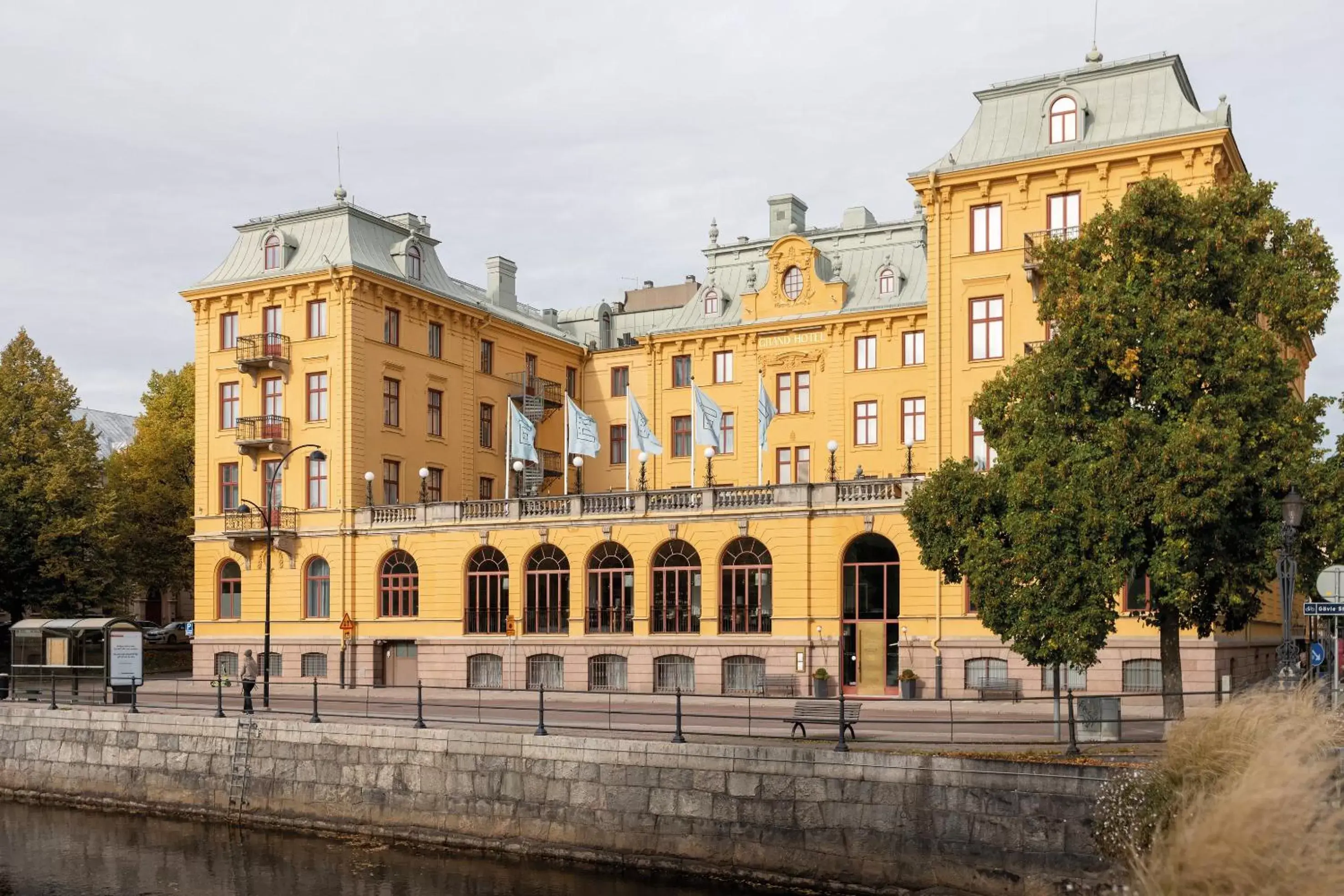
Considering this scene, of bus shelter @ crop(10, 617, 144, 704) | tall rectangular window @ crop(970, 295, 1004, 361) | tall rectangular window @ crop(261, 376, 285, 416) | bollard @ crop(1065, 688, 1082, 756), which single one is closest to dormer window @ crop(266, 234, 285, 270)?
tall rectangular window @ crop(261, 376, 285, 416)

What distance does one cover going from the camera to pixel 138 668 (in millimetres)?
41188

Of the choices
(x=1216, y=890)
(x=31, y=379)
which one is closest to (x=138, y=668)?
(x=31, y=379)

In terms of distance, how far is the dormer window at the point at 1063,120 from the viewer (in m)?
42.5

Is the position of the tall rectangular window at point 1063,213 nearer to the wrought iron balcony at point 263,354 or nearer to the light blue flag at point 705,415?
the light blue flag at point 705,415

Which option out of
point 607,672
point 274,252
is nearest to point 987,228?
point 607,672

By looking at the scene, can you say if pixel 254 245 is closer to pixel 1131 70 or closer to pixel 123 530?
pixel 123 530

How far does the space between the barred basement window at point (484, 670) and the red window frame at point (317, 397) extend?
37.1 feet

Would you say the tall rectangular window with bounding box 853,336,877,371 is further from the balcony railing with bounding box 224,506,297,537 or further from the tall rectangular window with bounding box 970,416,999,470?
the balcony railing with bounding box 224,506,297,537

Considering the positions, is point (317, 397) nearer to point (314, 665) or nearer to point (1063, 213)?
point (314, 665)

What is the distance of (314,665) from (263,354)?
12162 millimetres

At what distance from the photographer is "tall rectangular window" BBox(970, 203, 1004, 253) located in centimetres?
4306

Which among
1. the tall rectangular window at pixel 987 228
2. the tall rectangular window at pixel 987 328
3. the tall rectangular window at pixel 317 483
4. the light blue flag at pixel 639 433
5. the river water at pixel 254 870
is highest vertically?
the tall rectangular window at pixel 987 228

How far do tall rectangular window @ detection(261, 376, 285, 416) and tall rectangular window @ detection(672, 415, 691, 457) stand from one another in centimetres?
1675

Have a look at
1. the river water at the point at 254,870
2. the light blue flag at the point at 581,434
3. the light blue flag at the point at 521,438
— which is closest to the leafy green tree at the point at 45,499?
the light blue flag at the point at 521,438
